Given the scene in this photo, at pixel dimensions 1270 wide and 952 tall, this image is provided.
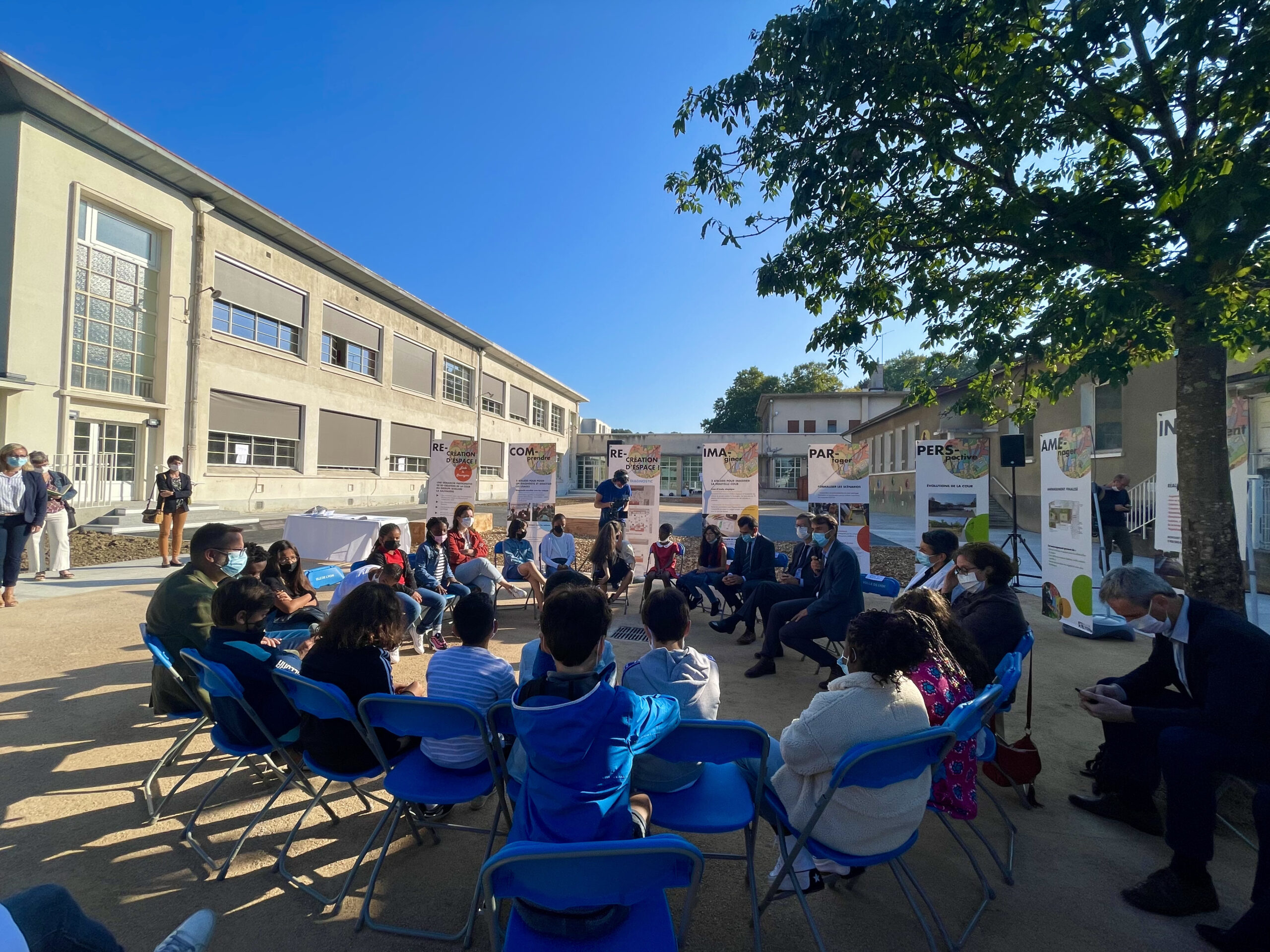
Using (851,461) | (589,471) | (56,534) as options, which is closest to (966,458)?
(851,461)

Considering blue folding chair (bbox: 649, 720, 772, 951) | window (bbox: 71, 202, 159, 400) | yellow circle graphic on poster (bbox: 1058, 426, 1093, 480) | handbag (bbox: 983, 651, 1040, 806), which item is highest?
window (bbox: 71, 202, 159, 400)

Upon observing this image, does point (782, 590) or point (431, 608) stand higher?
point (782, 590)

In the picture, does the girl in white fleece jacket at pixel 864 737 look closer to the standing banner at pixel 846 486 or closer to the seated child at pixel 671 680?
the seated child at pixel 671 680

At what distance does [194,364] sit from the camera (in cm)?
1557

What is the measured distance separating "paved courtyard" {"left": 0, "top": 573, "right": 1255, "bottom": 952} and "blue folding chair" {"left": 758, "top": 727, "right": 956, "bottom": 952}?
0.27 metres

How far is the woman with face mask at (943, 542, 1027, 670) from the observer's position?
10.2 ft

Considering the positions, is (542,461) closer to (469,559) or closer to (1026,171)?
(469,559)

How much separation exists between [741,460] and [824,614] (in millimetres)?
4944

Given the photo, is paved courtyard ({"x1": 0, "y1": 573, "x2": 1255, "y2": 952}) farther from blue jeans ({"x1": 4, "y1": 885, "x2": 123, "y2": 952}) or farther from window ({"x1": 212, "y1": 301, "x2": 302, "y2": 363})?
window ({"x1": 212, "y1": 301, "x2": 302, "y2": 363})

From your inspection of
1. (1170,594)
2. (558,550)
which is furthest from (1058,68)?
(558,550)

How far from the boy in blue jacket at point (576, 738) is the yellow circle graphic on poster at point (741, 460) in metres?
7.58

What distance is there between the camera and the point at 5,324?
39.3ft

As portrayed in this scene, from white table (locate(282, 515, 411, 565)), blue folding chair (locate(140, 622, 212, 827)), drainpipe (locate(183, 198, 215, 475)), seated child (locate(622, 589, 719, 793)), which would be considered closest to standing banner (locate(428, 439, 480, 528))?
white table (locate(282, 515, 411, 565))

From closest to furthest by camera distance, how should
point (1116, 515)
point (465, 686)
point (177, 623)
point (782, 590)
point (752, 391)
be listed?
point (465, 686), point (177, 623), point (782, 590), point (1116, 515), point (752, 391)
